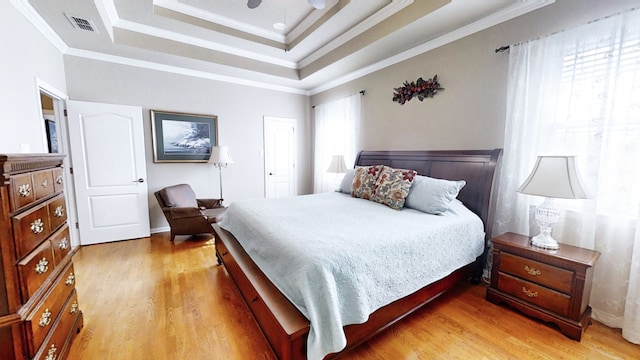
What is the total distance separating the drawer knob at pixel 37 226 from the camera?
1.26m

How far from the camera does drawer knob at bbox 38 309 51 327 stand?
126cm

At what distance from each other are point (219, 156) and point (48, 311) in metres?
3.04

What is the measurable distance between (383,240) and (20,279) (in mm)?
1829

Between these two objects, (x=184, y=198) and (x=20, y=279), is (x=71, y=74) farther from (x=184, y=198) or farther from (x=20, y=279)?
(x=20, y=279)

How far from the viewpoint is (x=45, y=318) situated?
4.26ft

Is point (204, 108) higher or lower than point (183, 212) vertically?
higher

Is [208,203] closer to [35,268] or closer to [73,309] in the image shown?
[73,309]

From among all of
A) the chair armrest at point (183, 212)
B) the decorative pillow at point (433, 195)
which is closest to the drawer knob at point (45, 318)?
the chair armrest at point (183, 212)

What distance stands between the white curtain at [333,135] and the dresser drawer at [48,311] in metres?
3.52

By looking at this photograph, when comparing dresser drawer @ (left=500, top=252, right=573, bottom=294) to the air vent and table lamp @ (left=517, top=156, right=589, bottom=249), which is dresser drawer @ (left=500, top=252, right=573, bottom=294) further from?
the air vent

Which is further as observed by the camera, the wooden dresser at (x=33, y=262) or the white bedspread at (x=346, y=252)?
the white bedspread at (x=346, y=252)

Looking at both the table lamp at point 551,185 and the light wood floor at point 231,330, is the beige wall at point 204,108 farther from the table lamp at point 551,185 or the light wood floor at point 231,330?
the table lamp at point 551,185

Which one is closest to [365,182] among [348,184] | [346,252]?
[348,184]

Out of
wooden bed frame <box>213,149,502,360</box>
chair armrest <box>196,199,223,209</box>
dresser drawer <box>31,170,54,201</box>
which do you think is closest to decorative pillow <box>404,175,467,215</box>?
wooden bed frame <box>213,149,502,360</box>
